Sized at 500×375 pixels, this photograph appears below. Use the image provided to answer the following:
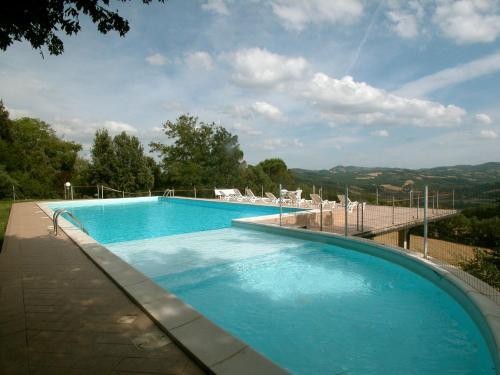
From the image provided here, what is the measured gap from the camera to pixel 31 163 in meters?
27.2

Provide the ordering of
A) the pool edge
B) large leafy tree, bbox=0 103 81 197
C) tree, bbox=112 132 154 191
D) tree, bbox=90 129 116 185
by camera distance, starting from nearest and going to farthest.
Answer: the pool edge → large leafy tree, bbox=0 103 81 197 → tree, bbox=90 129 116 185 → tree, bbox=112 132 154 191

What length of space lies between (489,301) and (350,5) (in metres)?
7.64

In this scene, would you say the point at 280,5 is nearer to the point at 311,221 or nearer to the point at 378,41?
the point at 378,41

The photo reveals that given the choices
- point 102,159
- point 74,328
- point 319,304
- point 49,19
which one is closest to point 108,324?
point 74,328

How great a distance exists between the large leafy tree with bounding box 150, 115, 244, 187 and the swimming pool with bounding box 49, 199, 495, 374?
16046 millimetres

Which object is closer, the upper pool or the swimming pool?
the swimming pool

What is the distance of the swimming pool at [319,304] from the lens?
294 centimetres

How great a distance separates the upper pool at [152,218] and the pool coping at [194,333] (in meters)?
5.93

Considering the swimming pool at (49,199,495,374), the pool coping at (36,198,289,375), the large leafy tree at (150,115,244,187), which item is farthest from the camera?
the large leafy tree at (150,115,244,187)

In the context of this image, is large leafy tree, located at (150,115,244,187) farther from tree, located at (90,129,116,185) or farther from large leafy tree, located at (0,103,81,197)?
large leafy tree, located at (0,103,81,197)

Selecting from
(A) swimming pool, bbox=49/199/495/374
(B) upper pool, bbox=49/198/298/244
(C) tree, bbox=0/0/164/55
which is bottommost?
(A) swimming pool, bbox=49/199/495/374

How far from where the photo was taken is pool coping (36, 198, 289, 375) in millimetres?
2029

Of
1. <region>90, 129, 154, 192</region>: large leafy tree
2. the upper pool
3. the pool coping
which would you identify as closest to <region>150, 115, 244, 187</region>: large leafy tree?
<region>90, 129, 154, 192</region>: large leafy tree

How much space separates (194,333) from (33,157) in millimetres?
32477
